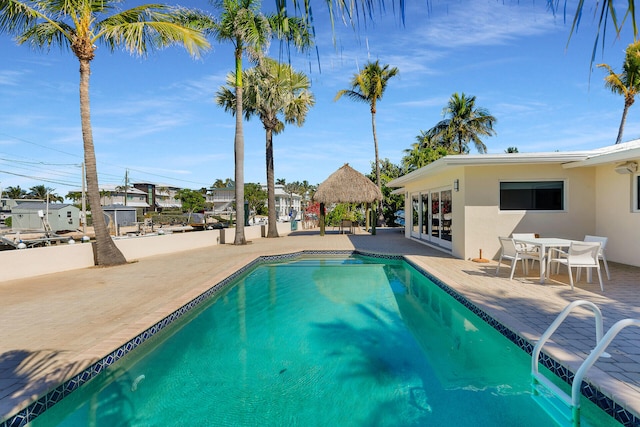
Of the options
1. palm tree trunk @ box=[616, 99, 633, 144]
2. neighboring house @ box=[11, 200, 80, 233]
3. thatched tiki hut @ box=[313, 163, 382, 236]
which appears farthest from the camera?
neighboring house @ box=[11, 200, 80, 233]

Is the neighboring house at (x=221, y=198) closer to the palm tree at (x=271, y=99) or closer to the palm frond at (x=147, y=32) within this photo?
the palm tree at (x=271, y=99)

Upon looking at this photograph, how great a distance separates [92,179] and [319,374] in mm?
8869

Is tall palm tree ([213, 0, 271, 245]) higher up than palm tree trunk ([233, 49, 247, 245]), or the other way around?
tall palm tree ([213, 0, 271, 245])

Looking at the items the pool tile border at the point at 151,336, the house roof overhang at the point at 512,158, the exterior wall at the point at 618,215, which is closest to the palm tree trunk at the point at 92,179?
the pool tile border at the point at 151,336

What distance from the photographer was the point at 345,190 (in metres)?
20.4

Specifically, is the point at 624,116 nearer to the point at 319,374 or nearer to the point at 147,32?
the point at 147,32

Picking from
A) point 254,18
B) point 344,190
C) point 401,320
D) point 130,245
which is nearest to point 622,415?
point 401,320

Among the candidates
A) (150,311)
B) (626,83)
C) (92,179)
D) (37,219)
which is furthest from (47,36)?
(626,83)

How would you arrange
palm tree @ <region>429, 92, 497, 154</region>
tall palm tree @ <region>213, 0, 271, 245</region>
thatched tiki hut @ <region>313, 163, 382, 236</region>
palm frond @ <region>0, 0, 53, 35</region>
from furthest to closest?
palm tree @ <region>429, 92, 497, 154</region>
thatched tiki hut @ <region>313, 163, 382, 236</region>
tall palm tree @ <region>213, 0, 271, 245</region>
palm frond @ <region>0, 0, 53, 35</region>

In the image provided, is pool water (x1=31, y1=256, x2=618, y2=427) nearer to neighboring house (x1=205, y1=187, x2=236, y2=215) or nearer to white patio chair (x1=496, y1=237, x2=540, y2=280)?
white patio chair (x1=496, y1=237, x2=540, y2=280)

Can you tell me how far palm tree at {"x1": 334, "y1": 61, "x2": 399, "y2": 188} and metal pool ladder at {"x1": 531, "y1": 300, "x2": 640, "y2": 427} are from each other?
2343 cm

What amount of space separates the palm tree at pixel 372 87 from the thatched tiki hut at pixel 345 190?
20.7 feet

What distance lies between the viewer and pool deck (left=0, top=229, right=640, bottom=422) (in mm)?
3523

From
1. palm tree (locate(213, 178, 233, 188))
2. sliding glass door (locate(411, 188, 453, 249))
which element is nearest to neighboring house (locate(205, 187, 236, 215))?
palm tree (locate(213, 178, 233, 188))
